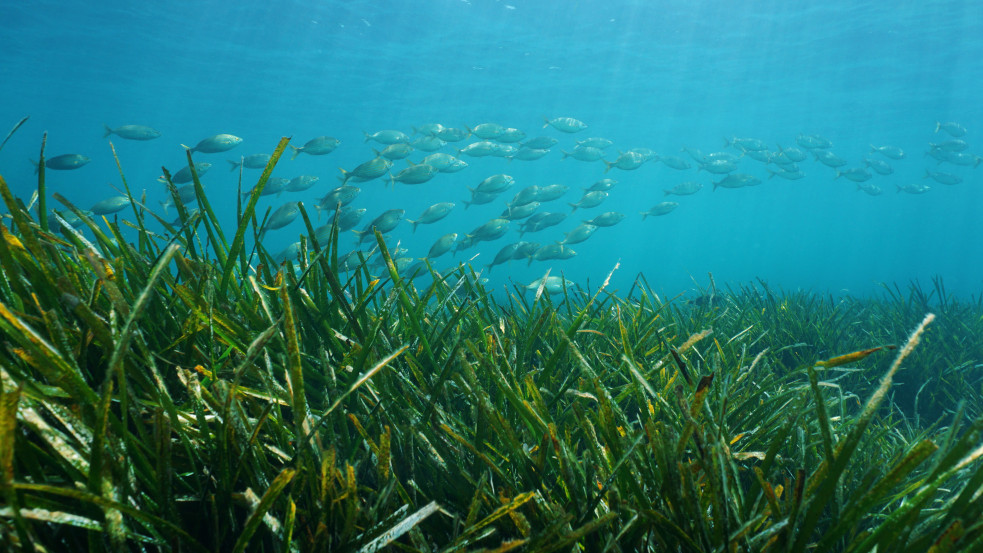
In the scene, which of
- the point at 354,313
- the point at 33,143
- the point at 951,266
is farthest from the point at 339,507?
the point at 951,266

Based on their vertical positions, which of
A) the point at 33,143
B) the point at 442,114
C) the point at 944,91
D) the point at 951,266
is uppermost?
the point at 944,91

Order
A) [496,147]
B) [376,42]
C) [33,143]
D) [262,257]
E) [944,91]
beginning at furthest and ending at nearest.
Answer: [33,143]
[944,91]
[376,42]
[496,147]
[262,257]

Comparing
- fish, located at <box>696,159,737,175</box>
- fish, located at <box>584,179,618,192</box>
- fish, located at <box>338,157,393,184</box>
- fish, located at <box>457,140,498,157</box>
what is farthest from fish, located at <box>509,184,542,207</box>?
fish, located at <box>696,159,737,175</box>

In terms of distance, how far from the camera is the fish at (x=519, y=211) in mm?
10945

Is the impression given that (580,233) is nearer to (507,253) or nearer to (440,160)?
(507,253)

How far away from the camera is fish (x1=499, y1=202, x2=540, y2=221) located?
1095 centimetres

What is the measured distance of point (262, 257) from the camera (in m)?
1.92

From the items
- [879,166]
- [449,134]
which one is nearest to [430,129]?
[449,134]

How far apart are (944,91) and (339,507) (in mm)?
46337

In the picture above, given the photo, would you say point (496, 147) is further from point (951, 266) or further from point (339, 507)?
point (951, 266)

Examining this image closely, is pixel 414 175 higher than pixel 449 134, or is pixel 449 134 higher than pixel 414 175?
pixel 449 134

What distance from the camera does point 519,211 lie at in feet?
36.5

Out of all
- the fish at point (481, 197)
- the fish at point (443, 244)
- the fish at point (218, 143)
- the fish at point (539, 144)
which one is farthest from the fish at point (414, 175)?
the fish at point (539, 144)

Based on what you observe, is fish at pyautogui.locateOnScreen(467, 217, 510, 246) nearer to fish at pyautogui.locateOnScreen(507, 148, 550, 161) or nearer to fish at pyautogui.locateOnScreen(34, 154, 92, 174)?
fish at pyautogui.locateOnScreen(507, 148, 550, 161)
